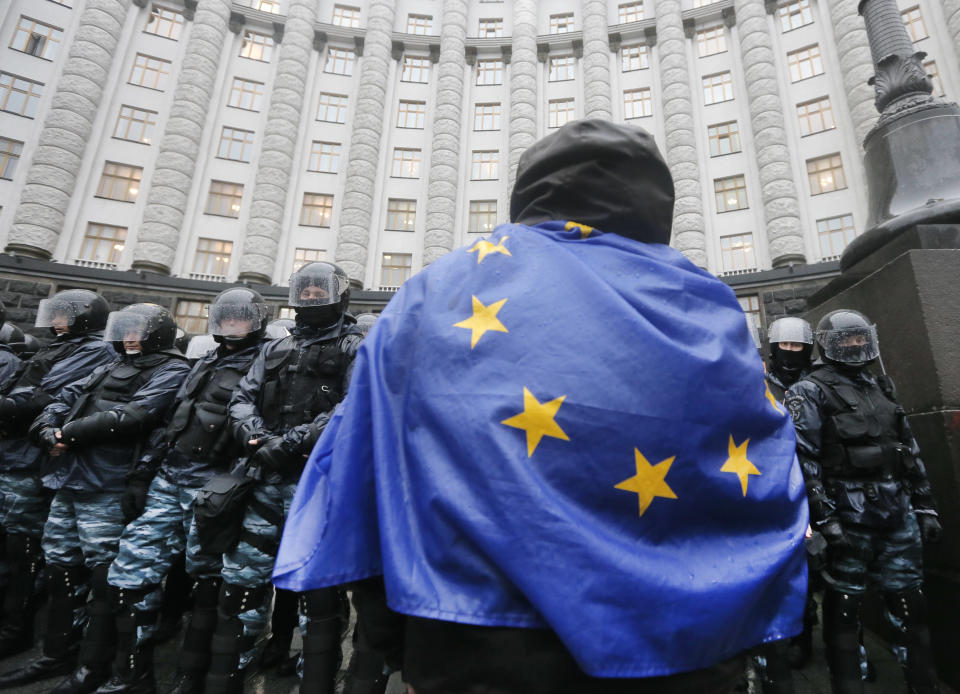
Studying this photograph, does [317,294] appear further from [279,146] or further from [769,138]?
[769,138]

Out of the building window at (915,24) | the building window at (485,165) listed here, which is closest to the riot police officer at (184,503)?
the building window at (485,165)

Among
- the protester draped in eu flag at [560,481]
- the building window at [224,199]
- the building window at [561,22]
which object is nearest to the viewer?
the protester draped in eu flag at [560,481]

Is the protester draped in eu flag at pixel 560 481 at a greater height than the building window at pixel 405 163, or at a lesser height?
lesser

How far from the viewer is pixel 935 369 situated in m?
3.28

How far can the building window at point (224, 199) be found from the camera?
1948cm

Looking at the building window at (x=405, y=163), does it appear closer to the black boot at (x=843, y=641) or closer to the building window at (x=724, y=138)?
the building window at (x=724, y=138)

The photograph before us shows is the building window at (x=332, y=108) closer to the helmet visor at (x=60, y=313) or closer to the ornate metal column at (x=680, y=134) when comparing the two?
the ornate metal column at (x=680, y=134)

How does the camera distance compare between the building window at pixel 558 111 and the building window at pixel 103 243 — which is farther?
the building window at pixel 558 111

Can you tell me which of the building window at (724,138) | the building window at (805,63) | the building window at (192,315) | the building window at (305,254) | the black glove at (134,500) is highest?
the building window at (805,63)

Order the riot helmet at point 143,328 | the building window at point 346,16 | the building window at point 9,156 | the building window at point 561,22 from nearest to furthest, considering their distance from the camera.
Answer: the riot helmet at point 143,328 → the building window at point 9,156 → the building window at point 346,16 → the building window at point 561,22

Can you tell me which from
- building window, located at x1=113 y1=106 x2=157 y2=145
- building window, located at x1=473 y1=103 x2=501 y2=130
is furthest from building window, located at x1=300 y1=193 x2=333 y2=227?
building window, located at x1=473 y1=103 x2=501 y2=130

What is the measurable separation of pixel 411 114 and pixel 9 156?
15.0m

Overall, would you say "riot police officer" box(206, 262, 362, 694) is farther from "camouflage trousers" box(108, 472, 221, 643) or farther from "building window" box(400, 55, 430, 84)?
"building window" box(400, 55, 430, 84)

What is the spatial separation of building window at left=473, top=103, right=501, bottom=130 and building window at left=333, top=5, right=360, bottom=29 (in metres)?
7.40
